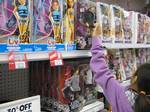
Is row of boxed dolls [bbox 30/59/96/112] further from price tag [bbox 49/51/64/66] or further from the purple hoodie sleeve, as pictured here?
price tag [bbox 49/51/64/66]

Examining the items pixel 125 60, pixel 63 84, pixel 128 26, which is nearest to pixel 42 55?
pixel 63 84

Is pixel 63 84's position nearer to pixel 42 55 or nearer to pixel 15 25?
pixel 42 55

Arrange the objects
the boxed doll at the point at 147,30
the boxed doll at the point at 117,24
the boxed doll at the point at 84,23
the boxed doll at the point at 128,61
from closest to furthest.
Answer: the boxed doll at the point at 84,23, the boxed doll at the point at 117,24, the boxed doll at the point at 128,61, the boxed doll at the point at 147,30

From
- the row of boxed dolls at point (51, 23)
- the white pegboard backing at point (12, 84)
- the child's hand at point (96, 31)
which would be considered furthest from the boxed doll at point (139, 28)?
the white pegboard backing at point (12, 84)

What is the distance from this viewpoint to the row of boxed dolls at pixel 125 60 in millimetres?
2107

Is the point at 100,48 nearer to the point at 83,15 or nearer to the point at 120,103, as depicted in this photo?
the point at 83,15

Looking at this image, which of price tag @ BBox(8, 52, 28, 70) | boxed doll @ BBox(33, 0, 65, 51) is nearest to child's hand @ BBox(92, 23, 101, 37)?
boxed doll @ BBox(33, 0, 65, 51)

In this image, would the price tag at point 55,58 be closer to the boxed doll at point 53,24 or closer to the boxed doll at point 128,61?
the boxed doll at point 53,24

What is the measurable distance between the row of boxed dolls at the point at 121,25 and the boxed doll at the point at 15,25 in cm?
67

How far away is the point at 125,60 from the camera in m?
2.36

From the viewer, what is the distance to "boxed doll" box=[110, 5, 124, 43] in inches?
75.3

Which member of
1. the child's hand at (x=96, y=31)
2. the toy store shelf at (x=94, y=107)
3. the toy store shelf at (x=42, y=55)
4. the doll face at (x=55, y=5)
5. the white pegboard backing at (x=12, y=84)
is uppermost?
the doll face at (x=55, y=5)

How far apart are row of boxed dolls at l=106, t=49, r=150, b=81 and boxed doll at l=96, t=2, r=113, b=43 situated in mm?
221

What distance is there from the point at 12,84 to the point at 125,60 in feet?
3.31
